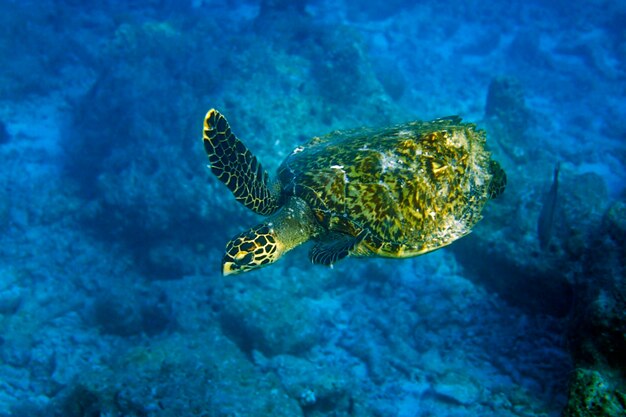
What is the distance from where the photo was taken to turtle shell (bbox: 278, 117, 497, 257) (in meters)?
3.79

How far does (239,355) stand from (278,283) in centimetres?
208

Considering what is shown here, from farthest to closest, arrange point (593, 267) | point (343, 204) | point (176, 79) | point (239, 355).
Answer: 1. point (176, 79)
2. point (239, 355)
3. point (593, 267)
4. point (343, 204)

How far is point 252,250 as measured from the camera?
3611mm

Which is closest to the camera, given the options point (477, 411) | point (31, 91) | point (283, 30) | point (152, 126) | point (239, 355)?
point (477, 411)

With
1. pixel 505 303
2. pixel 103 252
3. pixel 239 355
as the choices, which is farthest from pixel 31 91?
Result: pixel 505 303

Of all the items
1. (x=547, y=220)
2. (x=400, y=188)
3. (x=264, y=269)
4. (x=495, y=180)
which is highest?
(x=400, y=188)

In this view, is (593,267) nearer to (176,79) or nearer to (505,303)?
(505,303)

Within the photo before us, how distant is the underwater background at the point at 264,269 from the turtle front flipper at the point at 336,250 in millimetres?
2204

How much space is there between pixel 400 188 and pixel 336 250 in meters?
1.00

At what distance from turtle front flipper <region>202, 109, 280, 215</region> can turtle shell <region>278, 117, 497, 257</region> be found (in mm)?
424

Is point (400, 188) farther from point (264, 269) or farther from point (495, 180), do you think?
point (264, 269)

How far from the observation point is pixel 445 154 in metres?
3.99

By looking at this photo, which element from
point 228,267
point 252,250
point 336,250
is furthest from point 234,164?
point 336,250

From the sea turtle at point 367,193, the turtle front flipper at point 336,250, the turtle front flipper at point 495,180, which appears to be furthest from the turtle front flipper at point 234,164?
the turtle front flipper at point 495,180
